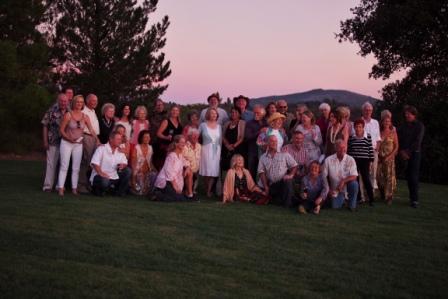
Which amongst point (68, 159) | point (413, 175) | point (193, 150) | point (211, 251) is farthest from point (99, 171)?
point (413, 175)

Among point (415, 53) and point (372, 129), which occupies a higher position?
point (415, 53)

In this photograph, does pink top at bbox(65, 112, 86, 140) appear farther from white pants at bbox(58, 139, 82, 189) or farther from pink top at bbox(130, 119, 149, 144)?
pink top at bbox(130, 119, 149, 144)

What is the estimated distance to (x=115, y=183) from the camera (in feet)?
32.4

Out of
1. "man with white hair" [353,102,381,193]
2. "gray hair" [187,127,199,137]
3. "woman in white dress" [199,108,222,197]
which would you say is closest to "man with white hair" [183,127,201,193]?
"gray hair" [187,127,199,137]

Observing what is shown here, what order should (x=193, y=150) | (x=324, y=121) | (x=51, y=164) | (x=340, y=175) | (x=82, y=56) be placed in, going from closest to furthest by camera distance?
(x=340, y=175) → (x=51, y=164) → (x=193, y=150) → (x=324, y=121) → (x=82, y=56)

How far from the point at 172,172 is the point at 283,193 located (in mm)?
1945

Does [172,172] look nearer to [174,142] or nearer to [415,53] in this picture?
[174,142]

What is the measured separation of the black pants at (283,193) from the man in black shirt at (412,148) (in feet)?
7.43

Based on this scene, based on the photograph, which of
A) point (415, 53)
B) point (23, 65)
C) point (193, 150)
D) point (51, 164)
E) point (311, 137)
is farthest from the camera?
point (23, 65)

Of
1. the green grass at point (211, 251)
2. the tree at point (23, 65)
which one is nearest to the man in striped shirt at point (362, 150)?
the green grass at point (211, 251)

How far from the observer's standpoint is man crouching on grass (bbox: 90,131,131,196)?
31.8ft

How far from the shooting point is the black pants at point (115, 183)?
964cm

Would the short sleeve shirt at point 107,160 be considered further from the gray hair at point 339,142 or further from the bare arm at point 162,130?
the gray hair at point 339,142

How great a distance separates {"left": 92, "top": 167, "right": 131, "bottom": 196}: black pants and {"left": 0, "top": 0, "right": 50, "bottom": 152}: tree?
11.2m
